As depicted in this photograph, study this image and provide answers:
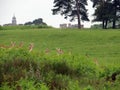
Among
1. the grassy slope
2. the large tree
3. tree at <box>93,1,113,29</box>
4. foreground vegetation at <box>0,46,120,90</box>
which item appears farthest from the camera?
tree at <box>93,1,113,29</box>

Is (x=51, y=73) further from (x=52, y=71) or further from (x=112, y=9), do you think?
(x=112, y=9)

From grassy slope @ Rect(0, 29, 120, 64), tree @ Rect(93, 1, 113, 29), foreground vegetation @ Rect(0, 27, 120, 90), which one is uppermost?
tree @ Rect(93, 1, 113, 29)

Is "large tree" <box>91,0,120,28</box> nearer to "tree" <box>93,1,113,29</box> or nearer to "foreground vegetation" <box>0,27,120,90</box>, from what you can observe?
"tree" <box>93,1,113,29</box>

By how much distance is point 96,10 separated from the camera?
62.2 metres

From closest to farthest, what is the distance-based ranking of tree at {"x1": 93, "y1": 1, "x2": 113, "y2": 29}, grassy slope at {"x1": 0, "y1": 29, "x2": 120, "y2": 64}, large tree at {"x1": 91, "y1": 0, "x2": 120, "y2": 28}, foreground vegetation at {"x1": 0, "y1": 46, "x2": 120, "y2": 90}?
foreground vegetation at {"x1": 0, "y1": 46, "x2": 120, "y2": 90}
grassy slope at {"x1": 0, "y1": 29, "x2": 120, "y2": 64}
large tree at {"x1": 91, "y1": 0, "x2": 120, "y2": 28}
tree at {"x1": 93, "y1": 1, "x2": 113, "y2": 29}

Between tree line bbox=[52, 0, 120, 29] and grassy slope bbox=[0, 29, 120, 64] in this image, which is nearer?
grassy slope bbox=[0, 29, 120, 64]

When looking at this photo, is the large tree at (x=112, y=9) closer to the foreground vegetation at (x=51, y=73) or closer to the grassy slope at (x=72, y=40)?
the grassy slope at (x=72, y=40)

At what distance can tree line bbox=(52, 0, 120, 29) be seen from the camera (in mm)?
59875

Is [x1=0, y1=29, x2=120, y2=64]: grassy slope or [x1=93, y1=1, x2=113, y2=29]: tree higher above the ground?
[x1=93, y1=1, x2=113, y2=29]: tree

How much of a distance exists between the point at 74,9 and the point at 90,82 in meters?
53.5

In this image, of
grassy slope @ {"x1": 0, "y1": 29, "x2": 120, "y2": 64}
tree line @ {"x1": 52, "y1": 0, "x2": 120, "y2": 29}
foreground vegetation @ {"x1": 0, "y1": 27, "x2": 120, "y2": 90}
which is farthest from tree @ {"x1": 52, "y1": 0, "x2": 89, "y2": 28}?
foreground vegetation @ {"x1": 0, "y1": 27, "x2": 120, "y2": 90}

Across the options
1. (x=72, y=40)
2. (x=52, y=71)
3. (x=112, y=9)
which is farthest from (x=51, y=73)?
(x=112, y=9)

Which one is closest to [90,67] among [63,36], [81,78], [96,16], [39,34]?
[81,78]

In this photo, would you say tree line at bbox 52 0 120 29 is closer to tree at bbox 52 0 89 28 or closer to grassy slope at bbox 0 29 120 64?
tree at bbox 52 0 89 28
